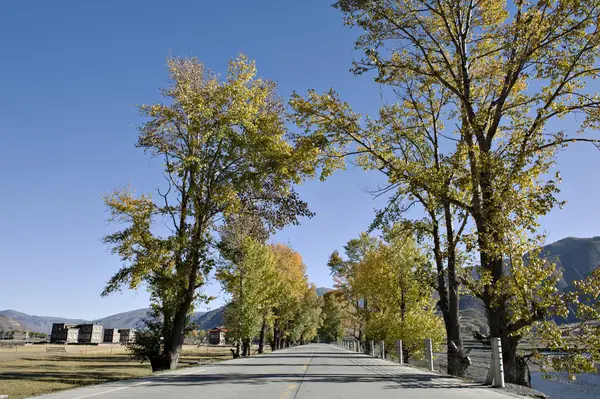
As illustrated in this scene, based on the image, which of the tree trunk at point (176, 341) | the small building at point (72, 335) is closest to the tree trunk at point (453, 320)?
the tree trunk at point (176, 341)

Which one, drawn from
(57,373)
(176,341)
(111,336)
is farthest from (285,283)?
(111,336)

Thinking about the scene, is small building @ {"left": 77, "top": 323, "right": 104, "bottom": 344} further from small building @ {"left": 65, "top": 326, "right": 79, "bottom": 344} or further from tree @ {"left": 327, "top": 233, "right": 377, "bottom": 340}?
tree @ {"left": 327, "top": 233, "right": 377, "bottom": 340}

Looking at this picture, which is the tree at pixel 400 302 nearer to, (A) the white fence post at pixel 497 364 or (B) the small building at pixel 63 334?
(A) the white fence post at pixel 497 364

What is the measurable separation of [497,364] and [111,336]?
517 feet

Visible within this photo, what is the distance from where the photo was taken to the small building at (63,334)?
12762cm

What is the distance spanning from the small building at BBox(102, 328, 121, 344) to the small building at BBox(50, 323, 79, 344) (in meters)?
14.2

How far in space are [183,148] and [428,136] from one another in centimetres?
1268

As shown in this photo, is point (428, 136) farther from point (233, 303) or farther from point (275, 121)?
point (233, 303)

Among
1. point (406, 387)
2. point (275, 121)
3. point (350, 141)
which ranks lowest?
point (406, 387)

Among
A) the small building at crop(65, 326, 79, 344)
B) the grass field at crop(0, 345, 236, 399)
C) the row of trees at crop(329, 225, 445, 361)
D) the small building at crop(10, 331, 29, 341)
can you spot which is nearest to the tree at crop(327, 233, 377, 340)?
the row of trees at crop(329, 225, 445, 361)

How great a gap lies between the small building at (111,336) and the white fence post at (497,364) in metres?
156

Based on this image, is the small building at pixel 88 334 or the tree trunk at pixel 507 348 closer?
the tree trunk at pixel 507 348

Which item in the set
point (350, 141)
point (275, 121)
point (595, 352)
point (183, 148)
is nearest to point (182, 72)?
point (183, 148)

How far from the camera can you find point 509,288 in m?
11.8
